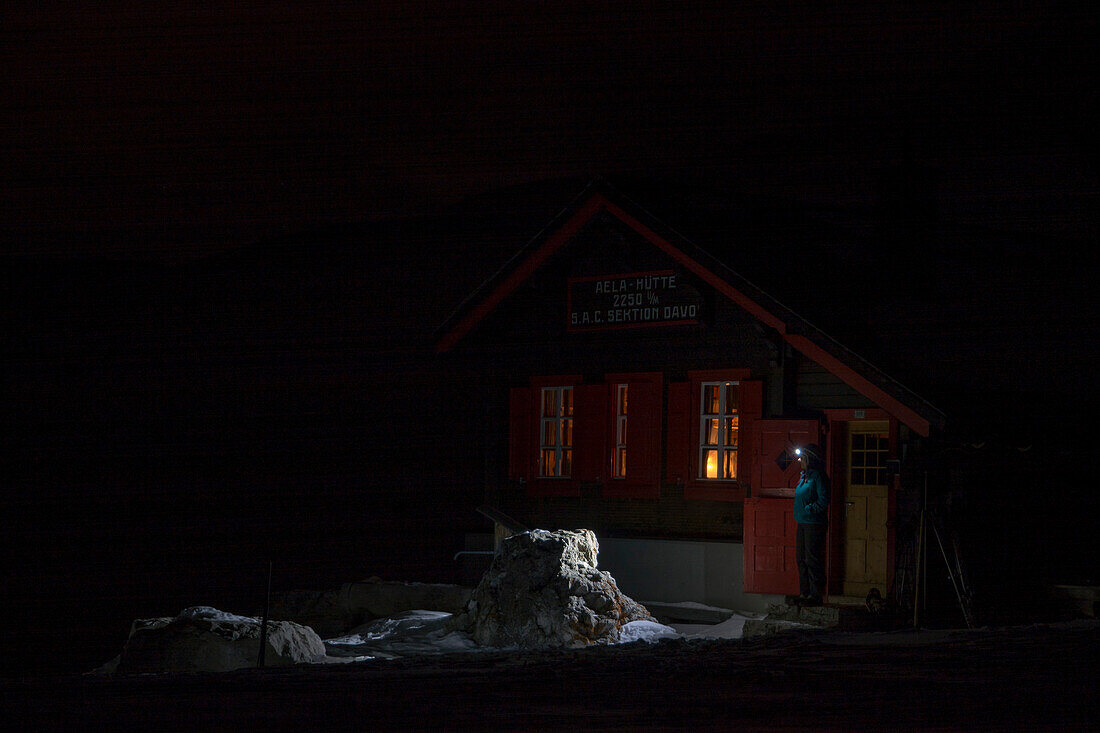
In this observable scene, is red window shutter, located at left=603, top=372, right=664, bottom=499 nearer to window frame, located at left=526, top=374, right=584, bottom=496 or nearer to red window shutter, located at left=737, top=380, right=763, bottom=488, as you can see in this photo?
window frame, located at left=526, top=374, right=584, bottom=496

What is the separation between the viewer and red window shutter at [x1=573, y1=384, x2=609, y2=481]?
59.0 ft

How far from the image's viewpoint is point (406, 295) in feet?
228

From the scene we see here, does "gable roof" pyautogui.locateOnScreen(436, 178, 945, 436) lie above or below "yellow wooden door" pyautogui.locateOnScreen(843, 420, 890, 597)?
above

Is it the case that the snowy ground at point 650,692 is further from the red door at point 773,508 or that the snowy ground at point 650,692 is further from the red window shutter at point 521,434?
the red window shutter at point 521,434

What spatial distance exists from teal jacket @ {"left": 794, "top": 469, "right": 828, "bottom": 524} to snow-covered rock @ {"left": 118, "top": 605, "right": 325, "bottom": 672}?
19.0 feet

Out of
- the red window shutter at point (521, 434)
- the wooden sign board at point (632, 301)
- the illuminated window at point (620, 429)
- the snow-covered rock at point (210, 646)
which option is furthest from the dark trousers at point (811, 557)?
the snow-covered rock at point (210, 646)

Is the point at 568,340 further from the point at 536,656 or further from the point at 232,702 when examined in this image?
the point at 232,702

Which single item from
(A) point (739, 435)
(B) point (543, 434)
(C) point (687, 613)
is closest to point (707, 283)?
(A) point (739, 435)

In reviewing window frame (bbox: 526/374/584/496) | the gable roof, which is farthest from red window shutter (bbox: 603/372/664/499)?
the gable roof

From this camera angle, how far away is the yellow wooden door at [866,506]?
50.6ft

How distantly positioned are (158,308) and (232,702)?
66215 millimetres

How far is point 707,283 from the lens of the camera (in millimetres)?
17016

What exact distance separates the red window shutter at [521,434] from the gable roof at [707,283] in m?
1.36

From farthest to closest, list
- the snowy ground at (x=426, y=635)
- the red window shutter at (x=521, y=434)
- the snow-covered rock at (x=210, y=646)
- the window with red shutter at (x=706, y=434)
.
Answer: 1. the red window shutter at (x=521, y=434)
2. the window with red shutter at (x=706, y=434)
3. the snowy ground at (x=426, y=635)
4. the snow-covered rock at (x=210, y=646)
